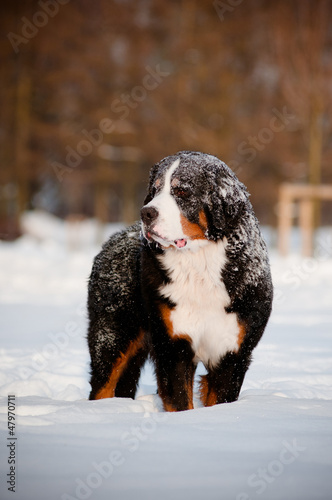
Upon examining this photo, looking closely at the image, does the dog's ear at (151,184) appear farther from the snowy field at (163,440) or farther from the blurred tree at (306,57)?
the blurred tree at (306,57)

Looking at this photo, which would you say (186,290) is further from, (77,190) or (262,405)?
(77,190)

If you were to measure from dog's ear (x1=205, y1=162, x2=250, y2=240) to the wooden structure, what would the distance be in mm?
10307

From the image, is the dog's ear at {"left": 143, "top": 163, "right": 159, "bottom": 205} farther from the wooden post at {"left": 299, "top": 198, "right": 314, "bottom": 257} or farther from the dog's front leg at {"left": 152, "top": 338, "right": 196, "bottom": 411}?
the wooden post at {"left": 299, "top": 198, "right": 314, "bottom": 257}

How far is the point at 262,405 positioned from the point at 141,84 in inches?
711

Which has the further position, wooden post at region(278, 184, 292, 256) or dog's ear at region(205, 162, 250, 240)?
wooden post at region(278, 184, 292, 256)

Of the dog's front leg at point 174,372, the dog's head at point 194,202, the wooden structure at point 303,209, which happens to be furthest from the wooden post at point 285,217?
the dog's front leg at point 174,372

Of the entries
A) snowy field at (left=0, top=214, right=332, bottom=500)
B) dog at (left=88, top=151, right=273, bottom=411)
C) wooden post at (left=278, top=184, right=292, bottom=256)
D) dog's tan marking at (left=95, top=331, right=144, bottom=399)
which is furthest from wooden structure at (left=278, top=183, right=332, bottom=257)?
dog at (left=88, top=151, right=273, bottom=411)

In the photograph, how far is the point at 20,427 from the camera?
2570 mm

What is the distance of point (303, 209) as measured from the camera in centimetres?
1327

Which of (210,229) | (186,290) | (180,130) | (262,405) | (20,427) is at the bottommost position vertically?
(20,427)

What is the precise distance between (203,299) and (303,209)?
10.5m

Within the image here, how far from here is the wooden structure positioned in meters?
13.2

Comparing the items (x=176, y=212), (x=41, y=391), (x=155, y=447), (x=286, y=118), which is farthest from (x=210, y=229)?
(x=286, y=118)

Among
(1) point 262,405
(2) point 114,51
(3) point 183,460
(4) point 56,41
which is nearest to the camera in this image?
(3) point 183,460
